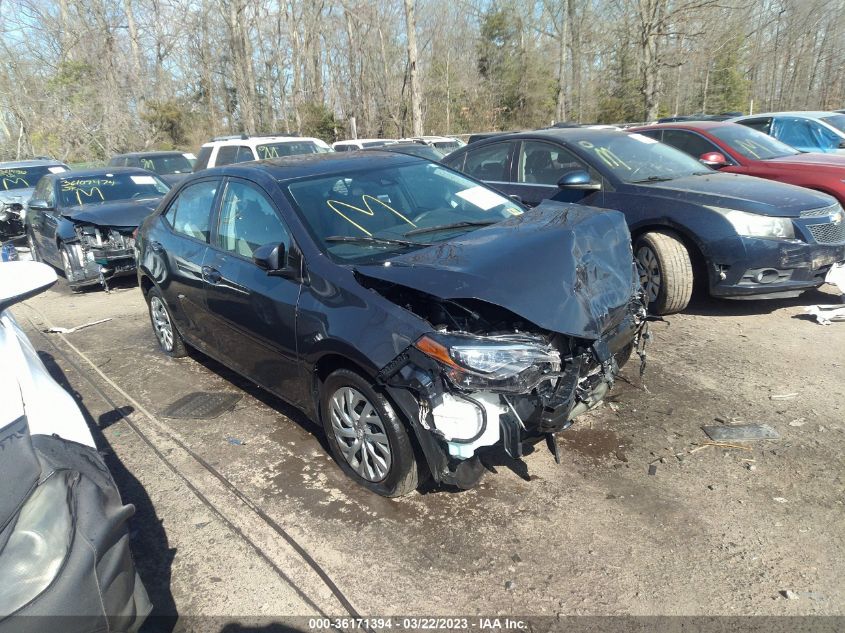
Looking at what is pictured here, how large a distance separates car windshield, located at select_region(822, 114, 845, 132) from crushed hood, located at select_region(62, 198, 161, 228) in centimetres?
1248

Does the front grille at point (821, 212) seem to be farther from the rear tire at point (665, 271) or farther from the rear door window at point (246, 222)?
the rear door window at point (246, 222)

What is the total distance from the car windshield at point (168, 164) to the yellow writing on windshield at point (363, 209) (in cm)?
1302

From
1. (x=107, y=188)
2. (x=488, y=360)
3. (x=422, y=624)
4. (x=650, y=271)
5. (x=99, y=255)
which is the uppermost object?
(x=107, y=188)

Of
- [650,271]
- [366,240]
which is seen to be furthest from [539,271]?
[650,271]

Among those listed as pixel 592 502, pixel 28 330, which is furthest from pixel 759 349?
pixel 28 330

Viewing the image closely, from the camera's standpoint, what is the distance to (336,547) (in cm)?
299

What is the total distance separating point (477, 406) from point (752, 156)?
653cm

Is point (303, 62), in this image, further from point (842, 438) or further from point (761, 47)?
point (842, 438)

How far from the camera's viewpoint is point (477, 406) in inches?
110

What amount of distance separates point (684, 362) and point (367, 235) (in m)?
2.78

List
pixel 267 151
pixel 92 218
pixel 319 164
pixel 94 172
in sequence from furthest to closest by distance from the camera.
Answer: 1. pixel 267 151
2. pixel 94 172
3. pixel 92 218
4. pixel 319 164

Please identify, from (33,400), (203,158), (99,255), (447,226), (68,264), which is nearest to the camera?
(33,400)

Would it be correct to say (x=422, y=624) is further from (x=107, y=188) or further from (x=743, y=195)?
(x=107, y=188)

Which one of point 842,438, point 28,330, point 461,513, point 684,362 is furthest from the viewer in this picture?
point 28,330
